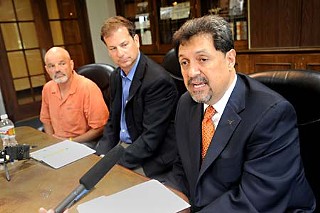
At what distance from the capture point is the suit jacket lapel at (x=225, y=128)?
1.00m

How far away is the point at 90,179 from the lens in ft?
2.27

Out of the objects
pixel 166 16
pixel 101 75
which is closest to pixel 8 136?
pixel 101 75

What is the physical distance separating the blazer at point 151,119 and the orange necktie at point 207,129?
0.57 meters

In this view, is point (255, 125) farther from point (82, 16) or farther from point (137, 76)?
point (82, 16)

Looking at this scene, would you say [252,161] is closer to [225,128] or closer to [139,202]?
[225,128]

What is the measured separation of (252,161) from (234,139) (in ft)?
0.32

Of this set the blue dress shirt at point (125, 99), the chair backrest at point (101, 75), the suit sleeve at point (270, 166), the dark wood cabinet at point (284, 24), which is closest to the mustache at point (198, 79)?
the suit sleeve at point (270, 166)

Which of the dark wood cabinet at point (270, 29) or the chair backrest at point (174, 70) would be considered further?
the dark wood cabinet at point (270, 29)

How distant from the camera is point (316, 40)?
262cm

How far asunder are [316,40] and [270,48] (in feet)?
1.40

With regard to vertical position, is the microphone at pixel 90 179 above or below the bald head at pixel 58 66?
below

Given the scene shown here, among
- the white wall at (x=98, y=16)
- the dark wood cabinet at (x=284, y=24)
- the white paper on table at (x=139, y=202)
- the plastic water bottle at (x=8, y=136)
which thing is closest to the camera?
the white paper on table at (x=139, y=202)

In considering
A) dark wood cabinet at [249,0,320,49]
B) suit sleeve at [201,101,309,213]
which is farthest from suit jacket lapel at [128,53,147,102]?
→ dark wood cabinet at [249,0,320,49]

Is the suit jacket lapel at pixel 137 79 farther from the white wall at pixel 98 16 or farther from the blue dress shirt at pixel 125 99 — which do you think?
the white wall at pixel 98 16
